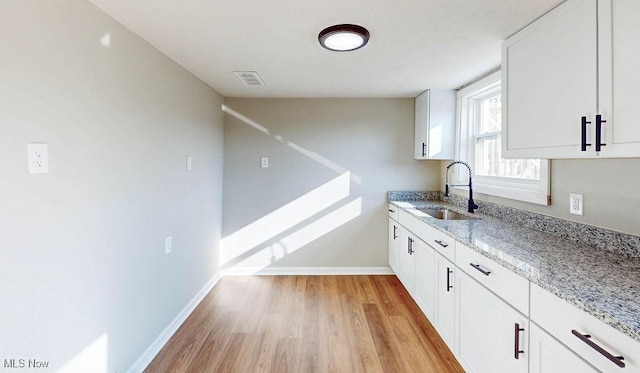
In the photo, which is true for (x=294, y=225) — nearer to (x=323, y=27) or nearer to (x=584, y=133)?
(x=323, y=27)

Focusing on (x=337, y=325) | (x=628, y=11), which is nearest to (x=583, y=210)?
(x=628, y=11)

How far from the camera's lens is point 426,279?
8.15 feet

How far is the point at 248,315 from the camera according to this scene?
8.82ft

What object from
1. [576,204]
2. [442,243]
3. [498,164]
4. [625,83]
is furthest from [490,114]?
[625,83]

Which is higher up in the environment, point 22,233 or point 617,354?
point 22,233

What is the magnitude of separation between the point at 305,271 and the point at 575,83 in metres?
3.02

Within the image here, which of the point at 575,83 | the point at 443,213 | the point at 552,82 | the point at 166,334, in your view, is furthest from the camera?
the point at 443,213

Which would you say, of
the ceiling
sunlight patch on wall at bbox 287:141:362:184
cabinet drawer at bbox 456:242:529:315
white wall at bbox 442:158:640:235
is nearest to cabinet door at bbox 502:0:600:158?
the ceiling

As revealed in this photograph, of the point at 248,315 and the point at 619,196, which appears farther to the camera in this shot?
the point at 248,315

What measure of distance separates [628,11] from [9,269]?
2.57 metres

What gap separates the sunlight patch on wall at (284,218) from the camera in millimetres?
3633

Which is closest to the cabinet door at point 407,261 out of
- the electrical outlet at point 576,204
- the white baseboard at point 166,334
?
the electrical outlet at point 576,204

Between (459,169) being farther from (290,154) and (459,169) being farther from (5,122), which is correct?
(5,122)

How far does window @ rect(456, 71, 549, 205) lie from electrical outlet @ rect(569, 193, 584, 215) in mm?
173
